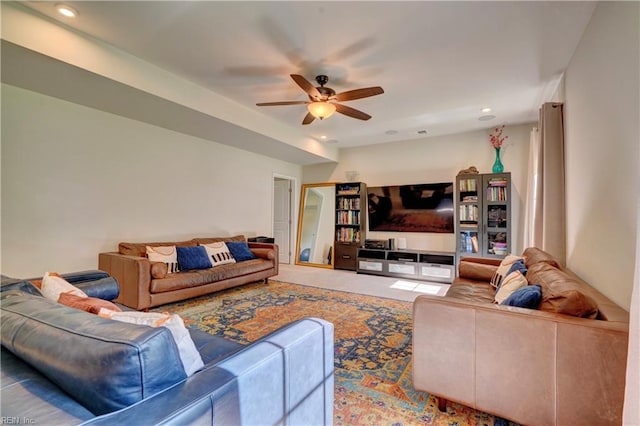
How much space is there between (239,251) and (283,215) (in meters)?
2.46

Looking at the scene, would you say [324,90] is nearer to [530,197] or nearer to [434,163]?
[434,163]

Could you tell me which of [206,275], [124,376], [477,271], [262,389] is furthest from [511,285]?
[206,275]

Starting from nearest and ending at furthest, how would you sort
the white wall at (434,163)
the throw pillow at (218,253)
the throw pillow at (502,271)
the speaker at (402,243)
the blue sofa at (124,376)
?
the blue sofa at (124,376) < the throw pillow at (502,271) < the throw pillow at (218,253) < the white wall at (434,163) < the speaker at (402,243)

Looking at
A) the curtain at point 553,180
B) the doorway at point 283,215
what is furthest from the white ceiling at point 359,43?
the doorway at point 283,215

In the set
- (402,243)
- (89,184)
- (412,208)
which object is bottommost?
(402,243)

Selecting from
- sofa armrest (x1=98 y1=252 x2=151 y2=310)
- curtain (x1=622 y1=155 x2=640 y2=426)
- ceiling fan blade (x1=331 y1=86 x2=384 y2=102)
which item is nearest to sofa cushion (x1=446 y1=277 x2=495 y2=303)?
curtain (x1=622 y1=155 x2=640 y2=426)

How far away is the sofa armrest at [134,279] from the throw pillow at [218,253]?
95 centimetres

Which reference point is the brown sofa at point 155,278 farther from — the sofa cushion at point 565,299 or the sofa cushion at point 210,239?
the sofa cushion at point 565,299

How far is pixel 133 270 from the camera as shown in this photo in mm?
3000

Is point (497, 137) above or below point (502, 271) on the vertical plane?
above

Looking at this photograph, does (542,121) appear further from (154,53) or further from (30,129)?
(30,129)

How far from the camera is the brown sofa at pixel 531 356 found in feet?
3.99

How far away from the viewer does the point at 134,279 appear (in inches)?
117

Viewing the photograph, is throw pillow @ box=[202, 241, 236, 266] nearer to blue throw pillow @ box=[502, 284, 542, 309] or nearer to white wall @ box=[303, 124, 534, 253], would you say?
white wall @ box=[303, 124, 534, 253]
